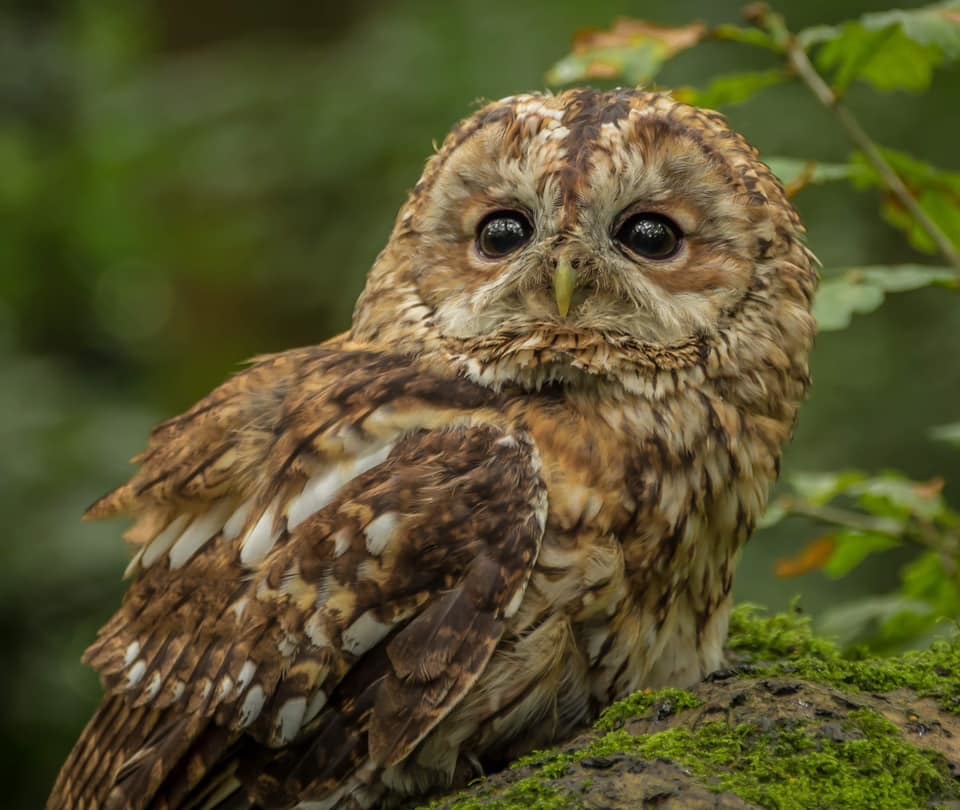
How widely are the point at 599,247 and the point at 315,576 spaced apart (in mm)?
849

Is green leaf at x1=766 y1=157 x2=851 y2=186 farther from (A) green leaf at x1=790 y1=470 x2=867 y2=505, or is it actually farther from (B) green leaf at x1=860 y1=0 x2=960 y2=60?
(A) green leaf at x1=790 y1=470 x2=867 y2=505

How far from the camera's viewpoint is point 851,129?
283 centimetres

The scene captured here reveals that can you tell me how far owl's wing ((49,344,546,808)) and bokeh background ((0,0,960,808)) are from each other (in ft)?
6.83

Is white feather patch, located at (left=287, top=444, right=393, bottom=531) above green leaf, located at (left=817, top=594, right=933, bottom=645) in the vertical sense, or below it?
above

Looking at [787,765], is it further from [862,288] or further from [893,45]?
[893,45]

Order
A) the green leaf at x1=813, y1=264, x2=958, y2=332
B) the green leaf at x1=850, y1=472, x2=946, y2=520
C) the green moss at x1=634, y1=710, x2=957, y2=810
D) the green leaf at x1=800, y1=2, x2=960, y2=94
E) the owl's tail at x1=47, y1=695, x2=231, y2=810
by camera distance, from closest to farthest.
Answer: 1. the green moss at x1=634, y1=710, x2=957, y2=810
2. the owl's tail at x1=47, y1=695, x2=231, y2=810
3. the green leaf at x1=800, y1=2, x2=960, y2=94
4. the green leaf at x1=813, y1=264, x2=958, y2=332
5. the green leaf at x1=850, y1=472, x2=946, y2=520

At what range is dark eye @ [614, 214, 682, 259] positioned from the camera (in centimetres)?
270

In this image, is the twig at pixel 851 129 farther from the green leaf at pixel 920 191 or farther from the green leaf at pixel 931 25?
the green leaf at pixel 931 25

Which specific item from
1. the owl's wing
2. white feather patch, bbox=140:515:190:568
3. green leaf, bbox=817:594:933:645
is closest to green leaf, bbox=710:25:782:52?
the owl's wing

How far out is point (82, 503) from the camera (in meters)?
4.96

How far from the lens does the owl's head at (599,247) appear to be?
2639mm

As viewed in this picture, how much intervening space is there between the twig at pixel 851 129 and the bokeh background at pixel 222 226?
6.38 ft

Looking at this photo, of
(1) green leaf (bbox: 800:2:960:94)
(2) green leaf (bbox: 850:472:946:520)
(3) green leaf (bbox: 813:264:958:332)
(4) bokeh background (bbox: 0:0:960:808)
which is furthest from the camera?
(4) bokeh background (bbox: 0:0:960:808)

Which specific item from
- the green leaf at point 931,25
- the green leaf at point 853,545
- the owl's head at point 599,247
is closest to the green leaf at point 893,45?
the green leaf at point 931,25
